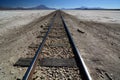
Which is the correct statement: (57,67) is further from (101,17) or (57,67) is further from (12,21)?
(101,17)

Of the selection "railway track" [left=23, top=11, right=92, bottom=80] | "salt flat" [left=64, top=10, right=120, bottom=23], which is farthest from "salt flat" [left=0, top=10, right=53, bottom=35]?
"salt flat" [left=64, top=10, right=120, bottom=23]

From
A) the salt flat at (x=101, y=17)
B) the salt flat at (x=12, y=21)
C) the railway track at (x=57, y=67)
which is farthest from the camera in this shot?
the salt flat at (x=101, y=17)

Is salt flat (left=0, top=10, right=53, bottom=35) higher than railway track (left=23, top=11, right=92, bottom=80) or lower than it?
lower

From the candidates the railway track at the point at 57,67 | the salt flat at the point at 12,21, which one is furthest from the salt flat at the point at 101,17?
the railway track at the point at 57,67

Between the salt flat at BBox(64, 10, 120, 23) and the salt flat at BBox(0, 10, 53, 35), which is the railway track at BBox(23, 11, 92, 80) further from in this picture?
the salt flat at BBox(64, 10, 120, 23)

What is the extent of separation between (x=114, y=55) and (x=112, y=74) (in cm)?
167

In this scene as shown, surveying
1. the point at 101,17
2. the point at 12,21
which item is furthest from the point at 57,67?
the point at 101,17

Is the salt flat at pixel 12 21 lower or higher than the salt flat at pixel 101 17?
lower

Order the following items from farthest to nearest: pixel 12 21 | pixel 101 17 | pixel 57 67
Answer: pixel 101 17 < pixel 12 21 < pixel 57 67

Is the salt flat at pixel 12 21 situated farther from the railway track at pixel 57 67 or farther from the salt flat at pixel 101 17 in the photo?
the salt flat at pixel 101 17

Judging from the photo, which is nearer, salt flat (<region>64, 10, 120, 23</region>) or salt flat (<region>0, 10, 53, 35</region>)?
salt flat (<region>0, 10, 53, 35</region>)

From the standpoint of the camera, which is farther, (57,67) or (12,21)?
(12,21)

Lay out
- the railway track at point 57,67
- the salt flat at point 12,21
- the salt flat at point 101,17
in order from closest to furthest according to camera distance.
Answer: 1. the railway track at point 57,67
2. the salt flat at point 12,21
3. the salt flat at point 101,17

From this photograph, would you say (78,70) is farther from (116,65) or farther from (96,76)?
(116,65)
